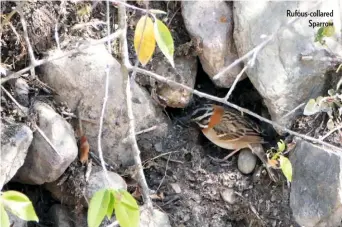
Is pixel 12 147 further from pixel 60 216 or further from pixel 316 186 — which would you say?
pixel 316 186

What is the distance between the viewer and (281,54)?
3.90 meters

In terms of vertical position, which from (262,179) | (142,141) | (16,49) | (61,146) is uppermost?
(16,49)

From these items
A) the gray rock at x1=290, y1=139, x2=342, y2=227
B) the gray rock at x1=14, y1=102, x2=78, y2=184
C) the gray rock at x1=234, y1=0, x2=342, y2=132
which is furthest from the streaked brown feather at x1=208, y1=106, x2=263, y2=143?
the gray rock at x1=14, y1=102, x2=78, y2=184

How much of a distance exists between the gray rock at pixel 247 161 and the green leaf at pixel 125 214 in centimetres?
148

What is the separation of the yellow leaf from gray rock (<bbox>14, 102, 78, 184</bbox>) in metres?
0.98

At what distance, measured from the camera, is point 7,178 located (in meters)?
3.45

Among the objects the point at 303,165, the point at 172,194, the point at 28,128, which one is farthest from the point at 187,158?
the point at 28,128

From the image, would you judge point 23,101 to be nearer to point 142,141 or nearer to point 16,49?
point 16,49

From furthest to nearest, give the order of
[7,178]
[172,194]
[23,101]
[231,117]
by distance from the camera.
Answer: [231,117] → [172,194] → [23,101] → [7,178]

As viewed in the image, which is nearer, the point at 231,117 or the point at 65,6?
the point at 65,6

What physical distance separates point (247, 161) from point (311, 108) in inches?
22.1

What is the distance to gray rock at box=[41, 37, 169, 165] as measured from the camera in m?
3.78

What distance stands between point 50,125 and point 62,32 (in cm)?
64

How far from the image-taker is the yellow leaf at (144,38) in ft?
8.38
